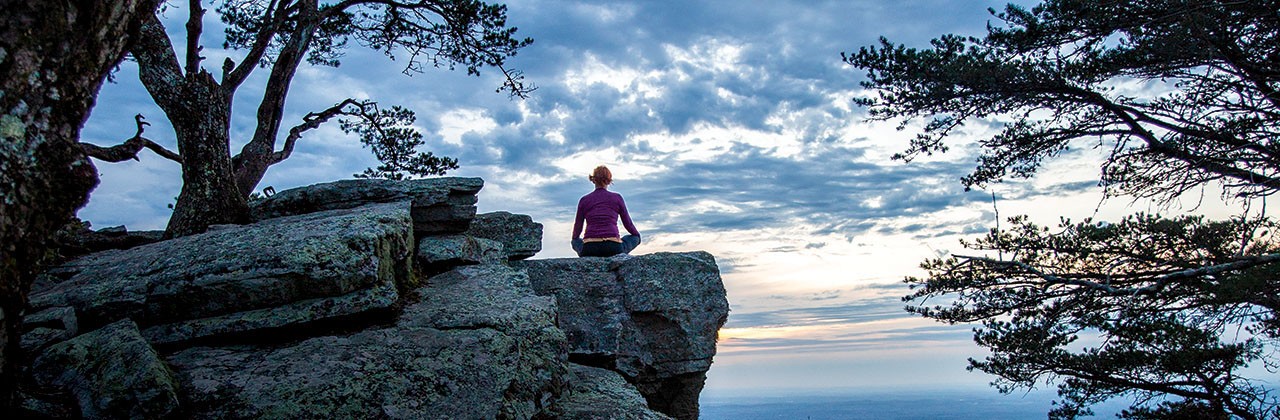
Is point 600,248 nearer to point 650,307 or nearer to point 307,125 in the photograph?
point 650,307

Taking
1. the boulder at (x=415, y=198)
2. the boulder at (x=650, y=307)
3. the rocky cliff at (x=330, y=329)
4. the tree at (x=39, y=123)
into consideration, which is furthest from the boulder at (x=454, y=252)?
the tree at (x=39, y=123)

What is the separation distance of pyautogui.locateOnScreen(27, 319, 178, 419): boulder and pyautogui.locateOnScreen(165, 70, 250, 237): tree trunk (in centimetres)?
533

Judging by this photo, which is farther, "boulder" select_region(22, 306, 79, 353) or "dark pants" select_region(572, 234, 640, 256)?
"dark pants" select_region(572, 234, 640, 256)

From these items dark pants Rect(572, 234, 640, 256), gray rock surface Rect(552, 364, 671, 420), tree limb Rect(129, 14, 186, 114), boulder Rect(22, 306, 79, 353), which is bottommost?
gray rock surface Rect(552, 364, 671, 420)

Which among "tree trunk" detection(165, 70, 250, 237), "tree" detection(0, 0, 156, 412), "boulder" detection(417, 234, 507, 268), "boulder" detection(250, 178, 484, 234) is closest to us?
"tree" detection(0, 0, 156, 412)

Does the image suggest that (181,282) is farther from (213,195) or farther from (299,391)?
(213,195)

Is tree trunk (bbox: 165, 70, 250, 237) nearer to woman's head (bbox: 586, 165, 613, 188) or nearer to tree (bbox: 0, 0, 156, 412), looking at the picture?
woman's head (bbox: 586, 165, 613, 188)

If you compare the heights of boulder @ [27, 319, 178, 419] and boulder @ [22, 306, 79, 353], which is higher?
boulder @ [22, 306, 79, 353]

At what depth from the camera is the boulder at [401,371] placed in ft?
18.6

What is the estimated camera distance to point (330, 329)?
22.8ft

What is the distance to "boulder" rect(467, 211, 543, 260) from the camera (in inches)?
420

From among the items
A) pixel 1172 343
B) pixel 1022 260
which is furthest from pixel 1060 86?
pixel 1172 343

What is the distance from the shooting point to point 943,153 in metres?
14.6

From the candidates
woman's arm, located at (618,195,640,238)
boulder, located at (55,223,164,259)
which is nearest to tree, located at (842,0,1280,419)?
woman's arm, located at (618,195,640,238)
